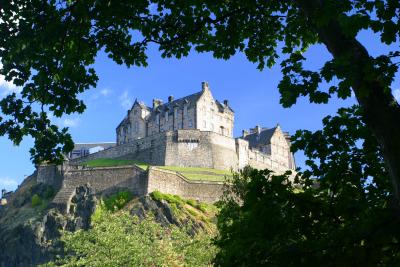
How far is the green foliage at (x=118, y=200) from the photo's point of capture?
53.7 metres

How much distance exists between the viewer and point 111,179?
58281 millimetres

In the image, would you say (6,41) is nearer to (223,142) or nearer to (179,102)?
(223,142)

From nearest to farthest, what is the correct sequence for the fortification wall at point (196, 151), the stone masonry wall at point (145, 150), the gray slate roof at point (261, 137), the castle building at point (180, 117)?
the fortification wall at point (196, 151) < the stone masonry wall at point (145, 150) < the castle building at point (180, 117) < the gray slate roof at point (261, 137)

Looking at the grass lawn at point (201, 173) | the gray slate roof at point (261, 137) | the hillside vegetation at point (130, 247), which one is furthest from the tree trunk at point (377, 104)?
the gray slate roof at point (261, 137)

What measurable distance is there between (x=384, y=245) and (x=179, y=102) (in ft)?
253

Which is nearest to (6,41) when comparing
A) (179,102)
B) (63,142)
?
(63,142)

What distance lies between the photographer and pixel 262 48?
39.4ft

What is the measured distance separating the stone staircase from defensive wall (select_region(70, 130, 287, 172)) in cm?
1483

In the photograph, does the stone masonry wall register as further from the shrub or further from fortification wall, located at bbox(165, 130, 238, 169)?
the shrub

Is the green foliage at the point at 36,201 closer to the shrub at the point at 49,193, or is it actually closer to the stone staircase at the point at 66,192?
the shrub at the point at 49,193

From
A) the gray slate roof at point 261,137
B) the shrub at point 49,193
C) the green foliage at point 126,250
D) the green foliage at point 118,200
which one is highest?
the gray slate roof at point 261,137

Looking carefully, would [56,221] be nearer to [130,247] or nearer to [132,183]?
[132,183]

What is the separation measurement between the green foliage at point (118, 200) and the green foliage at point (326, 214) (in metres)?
45.0

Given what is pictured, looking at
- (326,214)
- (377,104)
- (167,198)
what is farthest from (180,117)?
(377,104)
